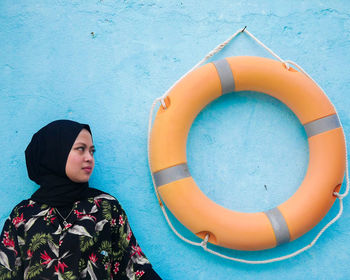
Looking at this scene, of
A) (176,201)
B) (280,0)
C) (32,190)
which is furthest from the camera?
(280,0)

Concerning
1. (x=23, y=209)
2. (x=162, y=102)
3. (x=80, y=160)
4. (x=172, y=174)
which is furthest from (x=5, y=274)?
(x=162, y=102)

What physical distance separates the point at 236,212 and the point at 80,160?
619mm

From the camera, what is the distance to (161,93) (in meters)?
1.43

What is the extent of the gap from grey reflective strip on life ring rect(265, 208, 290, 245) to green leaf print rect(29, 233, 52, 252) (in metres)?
0.79

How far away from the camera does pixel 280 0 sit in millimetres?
1479

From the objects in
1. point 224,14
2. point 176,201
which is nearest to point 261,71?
point 224,14

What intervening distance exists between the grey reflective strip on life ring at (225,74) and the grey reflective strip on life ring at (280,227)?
525 millimetres

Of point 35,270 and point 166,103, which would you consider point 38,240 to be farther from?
point 166,103

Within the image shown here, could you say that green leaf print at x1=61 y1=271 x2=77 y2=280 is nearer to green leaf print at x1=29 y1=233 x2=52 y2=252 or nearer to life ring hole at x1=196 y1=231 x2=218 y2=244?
green leaf print at x1=29 y1=233 x2=52 y2=252

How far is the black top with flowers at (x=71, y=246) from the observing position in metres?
1.09

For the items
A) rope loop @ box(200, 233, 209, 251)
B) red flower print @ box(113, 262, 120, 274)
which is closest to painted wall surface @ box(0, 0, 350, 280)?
rope loop @ box(200, 233, 209, 251)

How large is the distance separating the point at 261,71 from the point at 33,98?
94cm

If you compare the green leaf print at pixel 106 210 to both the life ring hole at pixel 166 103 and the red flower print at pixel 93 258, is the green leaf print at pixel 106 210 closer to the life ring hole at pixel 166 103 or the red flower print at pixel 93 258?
the red flower print at pixel 93 258

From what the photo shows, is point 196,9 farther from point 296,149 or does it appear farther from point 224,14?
point 296,149
